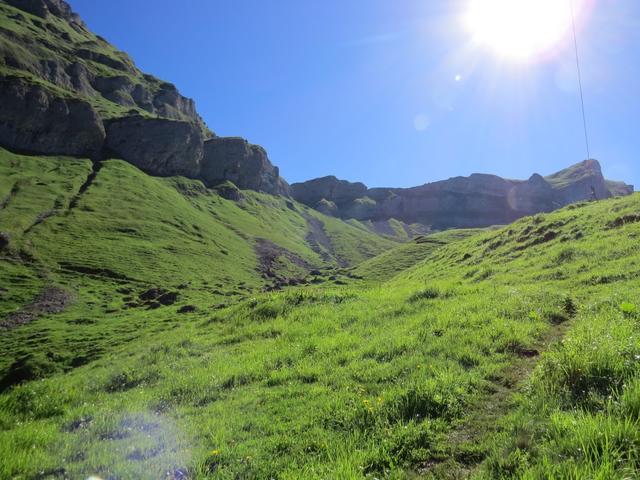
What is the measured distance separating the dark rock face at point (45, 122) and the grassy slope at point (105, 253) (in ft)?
36.8

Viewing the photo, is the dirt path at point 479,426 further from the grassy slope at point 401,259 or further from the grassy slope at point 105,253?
the grassy slope at point 401,259

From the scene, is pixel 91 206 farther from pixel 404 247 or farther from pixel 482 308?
pixel 482 308

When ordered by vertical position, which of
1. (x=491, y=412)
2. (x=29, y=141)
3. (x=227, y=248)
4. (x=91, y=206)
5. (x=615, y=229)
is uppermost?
(x=29, y=141)

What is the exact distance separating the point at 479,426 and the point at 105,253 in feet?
388

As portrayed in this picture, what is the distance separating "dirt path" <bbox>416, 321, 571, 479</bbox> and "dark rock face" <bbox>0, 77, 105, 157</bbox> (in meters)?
201

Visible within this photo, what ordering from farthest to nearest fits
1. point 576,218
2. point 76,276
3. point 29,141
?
point 29,141 → point 76,276 → point 576,218

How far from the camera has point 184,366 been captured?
51.7ft

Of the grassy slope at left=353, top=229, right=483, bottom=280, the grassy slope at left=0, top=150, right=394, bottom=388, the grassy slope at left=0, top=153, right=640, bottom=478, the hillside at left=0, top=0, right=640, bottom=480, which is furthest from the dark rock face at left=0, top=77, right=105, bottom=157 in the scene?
A: the grassy slope at left=0, top=153, right=640, bottom=478

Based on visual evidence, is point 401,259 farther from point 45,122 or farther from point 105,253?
point 45,122

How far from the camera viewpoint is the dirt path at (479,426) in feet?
21.4

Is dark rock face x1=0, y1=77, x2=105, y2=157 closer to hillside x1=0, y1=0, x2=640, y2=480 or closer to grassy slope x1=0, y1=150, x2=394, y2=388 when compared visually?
grassy slope x1=0, y1=150, x2=394, y2=388

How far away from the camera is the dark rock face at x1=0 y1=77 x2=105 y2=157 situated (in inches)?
6378

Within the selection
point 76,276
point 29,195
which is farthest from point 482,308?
point 29,195

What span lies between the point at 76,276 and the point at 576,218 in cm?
9888
